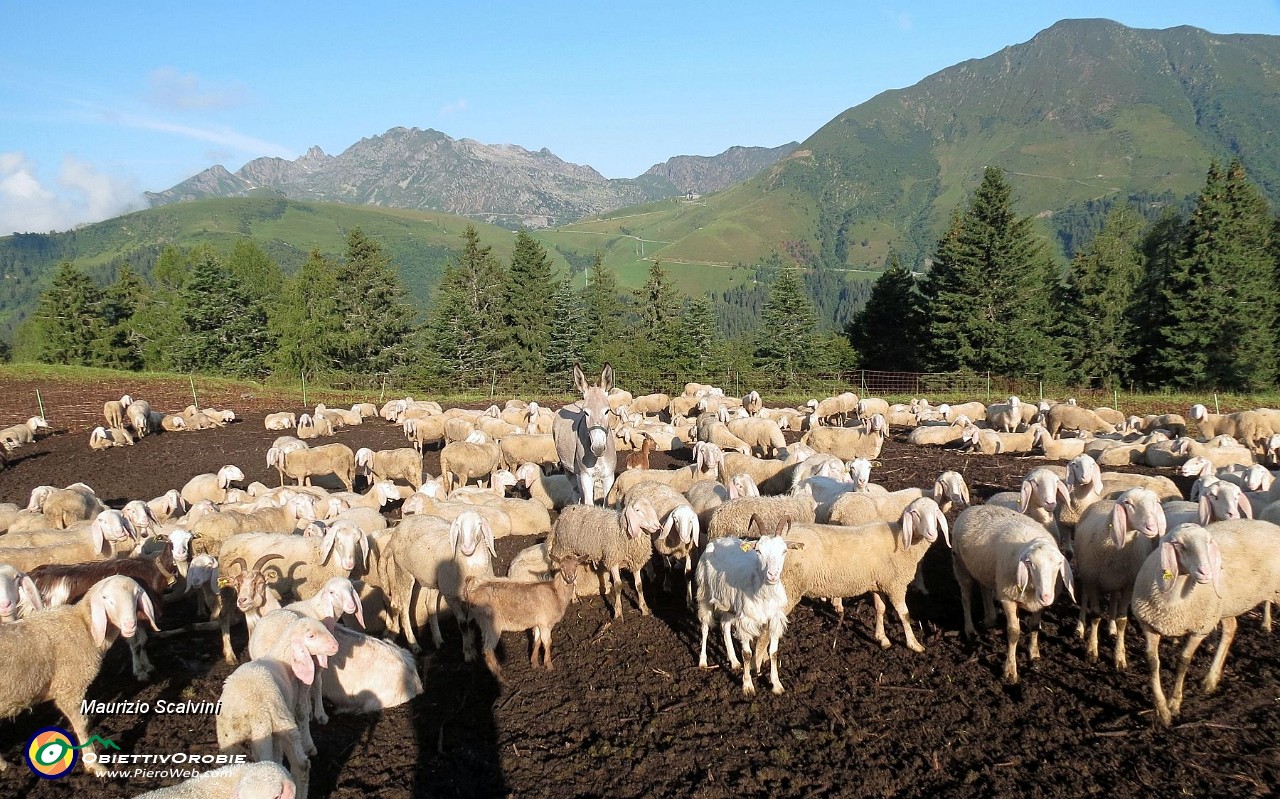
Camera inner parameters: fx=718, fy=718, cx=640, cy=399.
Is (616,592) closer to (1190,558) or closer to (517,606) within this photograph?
(517,606)

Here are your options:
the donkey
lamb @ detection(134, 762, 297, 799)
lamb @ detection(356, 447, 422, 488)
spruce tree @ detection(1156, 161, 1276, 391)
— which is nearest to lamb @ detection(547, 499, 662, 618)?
the donkey

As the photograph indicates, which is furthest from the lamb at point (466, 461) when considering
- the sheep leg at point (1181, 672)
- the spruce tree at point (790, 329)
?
the spruce tree at point (790, 329)

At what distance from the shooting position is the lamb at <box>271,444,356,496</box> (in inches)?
658

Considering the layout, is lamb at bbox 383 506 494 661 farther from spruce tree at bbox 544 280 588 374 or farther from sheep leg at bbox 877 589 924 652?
spruce tree at bbox 544 280 588 374

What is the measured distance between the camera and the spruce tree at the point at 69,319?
5991cm

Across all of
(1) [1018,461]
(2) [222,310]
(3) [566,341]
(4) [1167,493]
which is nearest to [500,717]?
(4) [1167,493]

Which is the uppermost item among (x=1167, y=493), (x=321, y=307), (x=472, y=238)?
(x=472, y=238)

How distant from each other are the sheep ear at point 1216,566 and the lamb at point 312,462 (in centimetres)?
1596

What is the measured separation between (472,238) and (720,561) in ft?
160

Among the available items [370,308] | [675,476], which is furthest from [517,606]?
[370,308]

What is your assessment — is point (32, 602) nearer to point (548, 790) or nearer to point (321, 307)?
point (548, 790)

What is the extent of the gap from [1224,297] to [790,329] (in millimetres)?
24119

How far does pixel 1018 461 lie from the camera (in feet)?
59.0

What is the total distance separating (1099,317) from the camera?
46375 mm
